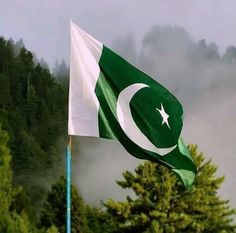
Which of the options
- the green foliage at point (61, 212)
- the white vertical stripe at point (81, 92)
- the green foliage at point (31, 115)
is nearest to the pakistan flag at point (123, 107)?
the white vertical stripe at point (81, 92)

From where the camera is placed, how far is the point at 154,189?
93.8 feet

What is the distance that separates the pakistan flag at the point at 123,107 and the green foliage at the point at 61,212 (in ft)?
72.5

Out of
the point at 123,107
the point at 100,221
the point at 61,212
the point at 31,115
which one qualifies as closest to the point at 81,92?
the point at 123,107

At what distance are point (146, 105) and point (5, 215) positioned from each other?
860 cm

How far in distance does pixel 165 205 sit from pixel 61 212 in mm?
6577

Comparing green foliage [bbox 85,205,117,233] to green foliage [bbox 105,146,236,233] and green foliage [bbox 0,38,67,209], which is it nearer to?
green foliage [bbox 105,146,236,233]

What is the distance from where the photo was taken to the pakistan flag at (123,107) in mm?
9516

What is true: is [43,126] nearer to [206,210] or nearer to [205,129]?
[205,129]

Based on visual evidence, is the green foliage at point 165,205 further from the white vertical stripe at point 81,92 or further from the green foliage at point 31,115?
the green foliage at point 31,115

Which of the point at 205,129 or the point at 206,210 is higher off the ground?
the point at 205,129

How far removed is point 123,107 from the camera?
32.4 ft

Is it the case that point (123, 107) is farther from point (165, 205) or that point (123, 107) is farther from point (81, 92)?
point (165, 205)

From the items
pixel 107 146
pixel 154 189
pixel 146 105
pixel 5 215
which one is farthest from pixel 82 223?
pixel 107 146

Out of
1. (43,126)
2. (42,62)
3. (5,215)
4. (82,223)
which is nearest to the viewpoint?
(5,215)
